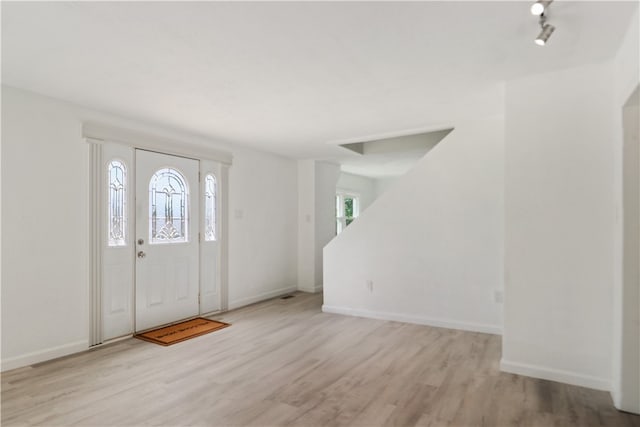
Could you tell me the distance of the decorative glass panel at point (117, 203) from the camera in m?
3.84

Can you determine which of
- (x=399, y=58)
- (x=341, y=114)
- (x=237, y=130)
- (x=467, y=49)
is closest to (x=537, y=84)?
(x=467, y=49)

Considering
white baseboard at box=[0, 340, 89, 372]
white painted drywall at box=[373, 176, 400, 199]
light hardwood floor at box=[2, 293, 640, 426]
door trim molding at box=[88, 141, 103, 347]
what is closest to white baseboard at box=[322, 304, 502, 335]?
light hardwood floor at box=[2, 293, 640, 426]

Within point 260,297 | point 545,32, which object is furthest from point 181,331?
point 545,32

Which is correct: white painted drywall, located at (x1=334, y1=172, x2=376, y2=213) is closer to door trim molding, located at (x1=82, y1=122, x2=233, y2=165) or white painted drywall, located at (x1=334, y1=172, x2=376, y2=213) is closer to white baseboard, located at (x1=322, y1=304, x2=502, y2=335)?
white baseboard, located at (x1=322, y1=304, x2=502, y2=335)

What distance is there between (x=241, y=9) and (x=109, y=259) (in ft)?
10.1

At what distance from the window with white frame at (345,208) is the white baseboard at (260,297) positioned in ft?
8.04

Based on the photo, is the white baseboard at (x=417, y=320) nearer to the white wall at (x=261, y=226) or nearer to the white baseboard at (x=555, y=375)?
the white baseboard at (x=555, y=375)

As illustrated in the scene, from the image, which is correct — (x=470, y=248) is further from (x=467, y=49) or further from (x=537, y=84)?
(x=467, y=49)

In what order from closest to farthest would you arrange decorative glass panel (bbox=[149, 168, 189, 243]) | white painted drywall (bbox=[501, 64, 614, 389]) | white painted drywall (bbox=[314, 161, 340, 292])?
white painted drywall (bbox=[501, 64, 614, 389]), decorative glass panel (bbox=[149, 168, 189, 243]), white painted drywall (bbox=[314, 161, 340, 292])

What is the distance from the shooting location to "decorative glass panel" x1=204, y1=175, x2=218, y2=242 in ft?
16.2

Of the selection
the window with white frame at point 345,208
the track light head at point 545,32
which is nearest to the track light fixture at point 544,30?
the track light head at point 545,32

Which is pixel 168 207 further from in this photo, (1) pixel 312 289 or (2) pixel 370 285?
(1) pixel 312 289

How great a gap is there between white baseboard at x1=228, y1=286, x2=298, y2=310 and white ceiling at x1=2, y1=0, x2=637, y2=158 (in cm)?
282

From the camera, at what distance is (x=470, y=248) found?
4207 mm
